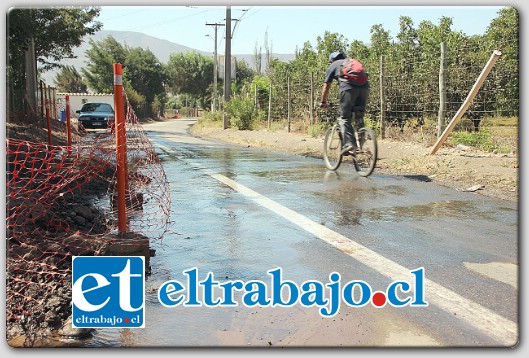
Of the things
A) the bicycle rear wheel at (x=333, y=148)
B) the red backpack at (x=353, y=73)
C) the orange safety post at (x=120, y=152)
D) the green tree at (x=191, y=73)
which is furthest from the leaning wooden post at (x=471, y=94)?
the green tree at (x=191, y=73)

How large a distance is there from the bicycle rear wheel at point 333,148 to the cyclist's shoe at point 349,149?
0.29m

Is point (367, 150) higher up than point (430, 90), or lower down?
lower down

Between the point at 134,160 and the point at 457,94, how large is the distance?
980 cm

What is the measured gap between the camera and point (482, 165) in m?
8.92

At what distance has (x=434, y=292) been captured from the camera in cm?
338

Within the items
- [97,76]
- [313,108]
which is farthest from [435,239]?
[97,76]

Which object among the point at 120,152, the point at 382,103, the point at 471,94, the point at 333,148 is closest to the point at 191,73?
the point at 382,103

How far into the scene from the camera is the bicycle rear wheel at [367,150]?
8.15 meters

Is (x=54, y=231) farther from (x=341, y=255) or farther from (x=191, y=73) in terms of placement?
(x=191, y=73)

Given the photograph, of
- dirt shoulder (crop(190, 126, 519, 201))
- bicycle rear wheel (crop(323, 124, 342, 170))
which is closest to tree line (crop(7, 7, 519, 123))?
dirt shoulder (crop(190, 126, 519, 201))

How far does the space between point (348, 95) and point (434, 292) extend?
4.88 m

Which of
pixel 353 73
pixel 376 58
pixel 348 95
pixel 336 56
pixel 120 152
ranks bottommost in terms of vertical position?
pixel 120 152

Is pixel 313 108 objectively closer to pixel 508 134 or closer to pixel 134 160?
pixel 508 134

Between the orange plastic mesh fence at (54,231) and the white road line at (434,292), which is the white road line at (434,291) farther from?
the orange plastic mesh fence at (54,231)
